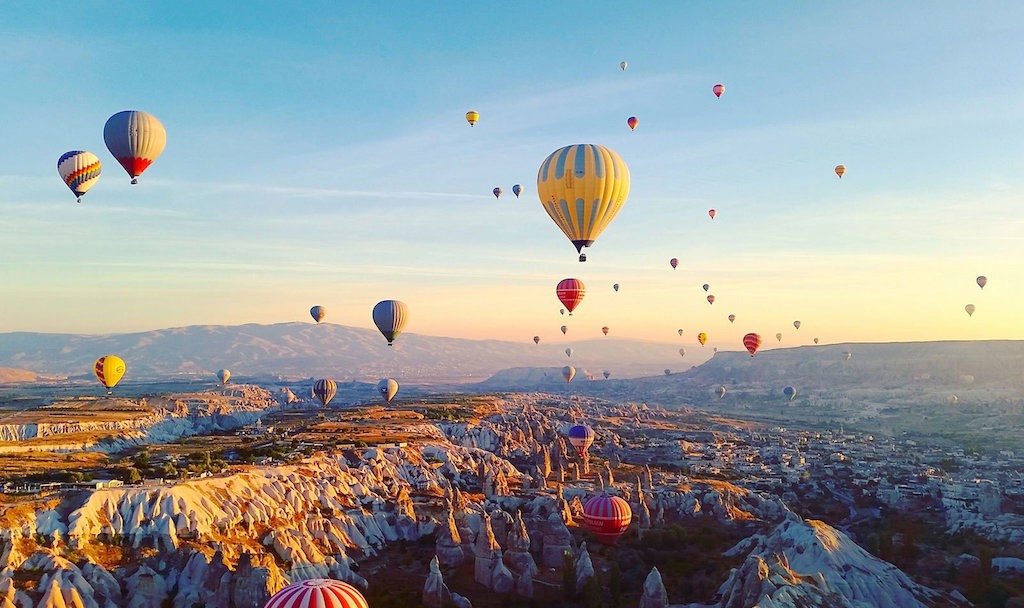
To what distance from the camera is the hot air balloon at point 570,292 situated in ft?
232

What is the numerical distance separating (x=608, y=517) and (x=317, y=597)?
28298 millimetres

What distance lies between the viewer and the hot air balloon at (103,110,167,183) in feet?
187

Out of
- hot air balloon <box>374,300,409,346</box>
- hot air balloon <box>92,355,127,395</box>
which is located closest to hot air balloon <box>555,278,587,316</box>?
hot air balloon <box>374,300,409,346</box>

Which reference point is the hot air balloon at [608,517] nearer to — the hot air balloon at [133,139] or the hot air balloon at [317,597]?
the hot air balloon at [317,597]

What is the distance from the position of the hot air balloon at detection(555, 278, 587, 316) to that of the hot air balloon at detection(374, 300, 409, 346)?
62.2 ft

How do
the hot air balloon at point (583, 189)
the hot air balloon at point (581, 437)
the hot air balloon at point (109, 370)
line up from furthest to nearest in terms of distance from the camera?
1. the hot air balloon at point (109, 370)
2. the hot air balloon at point (581, 437)
3. the hot air balloon at point (583, 189)

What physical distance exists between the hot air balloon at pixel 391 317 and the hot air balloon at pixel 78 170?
31.1 metres

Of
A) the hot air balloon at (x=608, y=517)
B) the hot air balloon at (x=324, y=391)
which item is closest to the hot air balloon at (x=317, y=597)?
the hot air balloon at (x=608, y=517)

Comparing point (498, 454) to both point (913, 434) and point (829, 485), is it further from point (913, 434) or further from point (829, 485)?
point (913, 434)

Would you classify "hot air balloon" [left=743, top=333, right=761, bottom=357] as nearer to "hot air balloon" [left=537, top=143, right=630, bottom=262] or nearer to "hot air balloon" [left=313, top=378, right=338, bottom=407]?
"hot air balloon" [left=313, top=378, right=338, bottom=407]

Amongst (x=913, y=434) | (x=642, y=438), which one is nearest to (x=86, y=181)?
(x=642, y=438)

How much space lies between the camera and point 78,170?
201 feet

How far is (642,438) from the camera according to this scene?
473ft

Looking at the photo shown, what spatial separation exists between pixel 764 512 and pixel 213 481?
5167 cm
